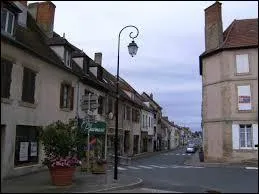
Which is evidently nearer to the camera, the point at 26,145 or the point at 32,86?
the point at 26,145

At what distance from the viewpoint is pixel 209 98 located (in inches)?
1275

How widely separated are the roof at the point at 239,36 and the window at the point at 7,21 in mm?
17881

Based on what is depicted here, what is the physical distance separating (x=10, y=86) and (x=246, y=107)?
18663 mm

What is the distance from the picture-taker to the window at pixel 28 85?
60.0ft

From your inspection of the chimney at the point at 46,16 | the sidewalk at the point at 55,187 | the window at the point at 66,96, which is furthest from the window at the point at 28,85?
the chimney at the point at 46,16

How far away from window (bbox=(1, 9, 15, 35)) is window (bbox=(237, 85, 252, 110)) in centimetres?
1834

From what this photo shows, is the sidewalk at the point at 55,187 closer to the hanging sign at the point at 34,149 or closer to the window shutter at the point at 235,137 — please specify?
the hanging sign at the point at 34,149

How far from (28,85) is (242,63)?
57.7ft

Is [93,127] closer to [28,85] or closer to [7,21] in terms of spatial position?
[28,85]

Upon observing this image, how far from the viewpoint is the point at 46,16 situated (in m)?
25.9

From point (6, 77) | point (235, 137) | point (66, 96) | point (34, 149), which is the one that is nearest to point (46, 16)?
point (66, 96)

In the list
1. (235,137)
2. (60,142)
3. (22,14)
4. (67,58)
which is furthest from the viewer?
(235,137)

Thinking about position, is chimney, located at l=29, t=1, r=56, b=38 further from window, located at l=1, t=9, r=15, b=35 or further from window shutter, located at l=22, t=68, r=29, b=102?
window, located at l=1, t=9, r=15, b=35

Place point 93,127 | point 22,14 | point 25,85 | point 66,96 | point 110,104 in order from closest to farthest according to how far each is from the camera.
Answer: point 93,127 < point 25,85 < point 22,14 < point 66,96 < point 110,104
